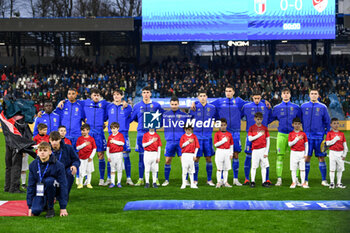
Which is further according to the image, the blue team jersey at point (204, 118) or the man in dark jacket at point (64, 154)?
the blue team jersey at point (204, 118)

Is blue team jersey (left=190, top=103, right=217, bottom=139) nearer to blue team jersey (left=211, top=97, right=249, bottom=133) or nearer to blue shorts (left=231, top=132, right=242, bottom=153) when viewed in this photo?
blue team jersey (left=211, top=97, right=249, bottom=133)

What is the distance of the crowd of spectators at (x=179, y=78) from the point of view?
3497 cm

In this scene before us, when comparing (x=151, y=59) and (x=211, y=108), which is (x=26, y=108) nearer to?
(x=211, y=108)

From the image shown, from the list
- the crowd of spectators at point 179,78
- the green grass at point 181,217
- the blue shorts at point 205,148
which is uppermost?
the crowd of spectators at point 179,78

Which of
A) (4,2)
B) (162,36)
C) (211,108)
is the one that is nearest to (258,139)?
(211,108)

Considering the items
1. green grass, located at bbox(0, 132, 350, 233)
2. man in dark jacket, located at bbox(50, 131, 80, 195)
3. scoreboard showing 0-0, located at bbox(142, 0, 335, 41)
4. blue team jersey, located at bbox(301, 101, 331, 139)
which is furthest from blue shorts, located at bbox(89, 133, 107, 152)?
scoreboard showing 0-0, located at bbox(142, 0, 335, 41)

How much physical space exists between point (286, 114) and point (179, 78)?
27.2m

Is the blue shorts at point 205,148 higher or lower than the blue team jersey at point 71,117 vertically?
lower

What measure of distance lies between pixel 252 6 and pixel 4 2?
86.5 feet

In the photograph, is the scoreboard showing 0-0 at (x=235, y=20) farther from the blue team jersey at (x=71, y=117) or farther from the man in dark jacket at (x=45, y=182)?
the man in dark jacket at (x=45, y=182)

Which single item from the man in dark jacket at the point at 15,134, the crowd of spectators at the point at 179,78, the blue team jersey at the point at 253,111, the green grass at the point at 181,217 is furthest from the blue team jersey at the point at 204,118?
the crowd of spectators at the point at 179,78

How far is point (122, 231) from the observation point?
23.7ft

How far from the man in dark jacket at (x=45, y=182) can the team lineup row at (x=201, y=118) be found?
3.42 metres

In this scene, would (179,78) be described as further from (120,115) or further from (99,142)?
(99,142)
